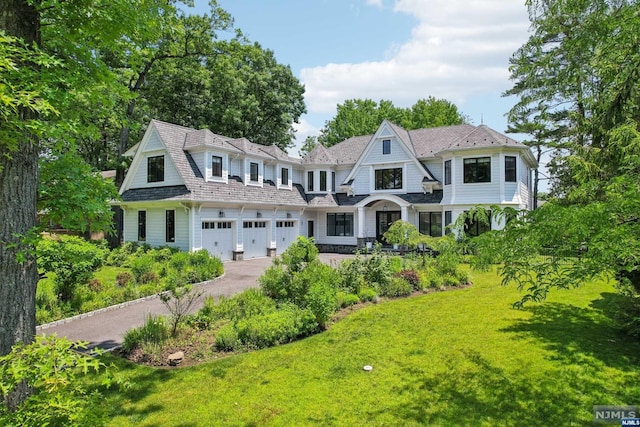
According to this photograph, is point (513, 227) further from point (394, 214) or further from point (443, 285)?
point (394, 214)

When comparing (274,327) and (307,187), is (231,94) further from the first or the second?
A: (274,327)

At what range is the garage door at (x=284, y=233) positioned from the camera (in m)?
25.7

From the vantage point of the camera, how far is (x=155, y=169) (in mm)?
21438

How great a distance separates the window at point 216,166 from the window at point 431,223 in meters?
14.2

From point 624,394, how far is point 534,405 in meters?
1.51

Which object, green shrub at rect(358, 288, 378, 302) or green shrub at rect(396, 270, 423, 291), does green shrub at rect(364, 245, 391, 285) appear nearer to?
green shrub at rect(396, 270, 423, 291)

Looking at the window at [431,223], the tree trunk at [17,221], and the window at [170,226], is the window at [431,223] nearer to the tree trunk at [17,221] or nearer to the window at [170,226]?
the window at [170,226]

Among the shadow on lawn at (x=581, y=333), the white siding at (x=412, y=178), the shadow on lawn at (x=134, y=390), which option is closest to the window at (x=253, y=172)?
the white siding at (x=412, y=178)

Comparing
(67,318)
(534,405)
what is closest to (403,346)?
(534,405)

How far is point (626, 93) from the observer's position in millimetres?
5223

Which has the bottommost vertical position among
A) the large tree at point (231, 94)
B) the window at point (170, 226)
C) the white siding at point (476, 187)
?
the window at point (170, 226)

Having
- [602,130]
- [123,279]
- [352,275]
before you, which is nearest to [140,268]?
[123,279]

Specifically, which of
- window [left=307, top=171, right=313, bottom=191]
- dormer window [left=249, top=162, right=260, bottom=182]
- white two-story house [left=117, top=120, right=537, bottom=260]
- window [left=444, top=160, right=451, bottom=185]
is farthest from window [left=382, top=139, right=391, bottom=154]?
dormer window [left=249, top=162, right=260, bottom=182]

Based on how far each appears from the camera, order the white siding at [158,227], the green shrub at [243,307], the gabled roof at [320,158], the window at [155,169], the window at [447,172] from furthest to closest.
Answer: the gabled roof at [320,158] → the window at [447,172] → the window at [155,169] → the white siding at [158,227] → the green shrub at [243,307]
